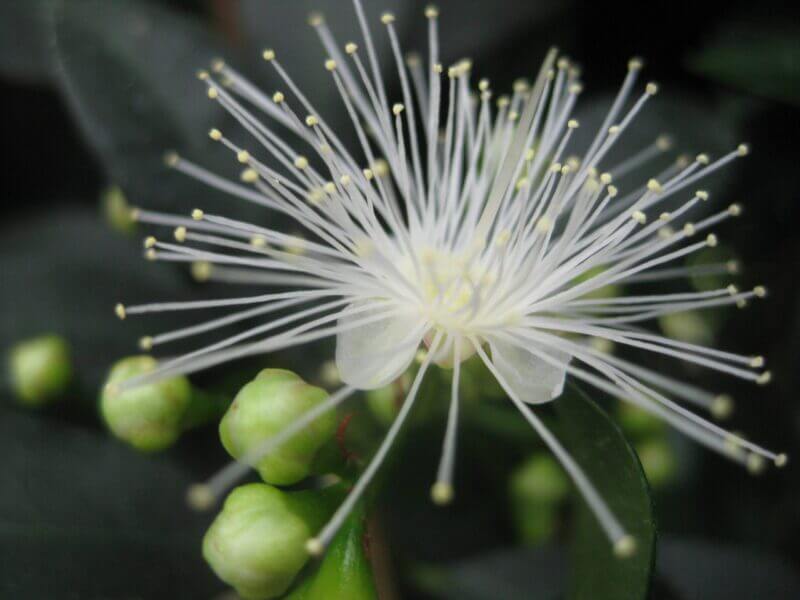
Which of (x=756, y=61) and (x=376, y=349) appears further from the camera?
(x=756, y=61)

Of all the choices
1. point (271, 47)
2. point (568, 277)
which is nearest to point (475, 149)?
point (568, 277)

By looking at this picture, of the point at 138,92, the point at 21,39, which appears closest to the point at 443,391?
the point at 138,92

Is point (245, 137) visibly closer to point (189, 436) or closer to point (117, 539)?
point (189, 436)

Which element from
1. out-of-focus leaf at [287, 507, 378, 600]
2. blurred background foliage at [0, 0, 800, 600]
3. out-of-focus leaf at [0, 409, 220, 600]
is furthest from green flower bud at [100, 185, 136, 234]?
out-of-focus leaf at [287, 507, 378, 600]

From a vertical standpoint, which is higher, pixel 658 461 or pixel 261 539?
pixel 658 461

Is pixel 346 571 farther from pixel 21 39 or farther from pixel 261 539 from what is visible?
pixel 21 39

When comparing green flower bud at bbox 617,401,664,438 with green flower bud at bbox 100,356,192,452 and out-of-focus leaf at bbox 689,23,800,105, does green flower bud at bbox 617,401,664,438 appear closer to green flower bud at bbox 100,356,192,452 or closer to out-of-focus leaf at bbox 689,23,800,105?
out-of-focus leaf at bbox 689,23,800,105
